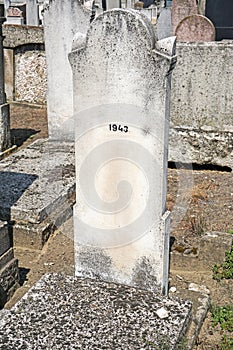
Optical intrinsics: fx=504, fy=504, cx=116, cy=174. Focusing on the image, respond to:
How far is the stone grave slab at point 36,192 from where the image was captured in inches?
221

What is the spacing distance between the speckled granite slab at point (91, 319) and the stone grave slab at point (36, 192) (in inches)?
61.9

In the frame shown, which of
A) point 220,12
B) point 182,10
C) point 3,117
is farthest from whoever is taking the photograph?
point 220,12

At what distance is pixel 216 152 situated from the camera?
7.61 metres

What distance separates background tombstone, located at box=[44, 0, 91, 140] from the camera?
7543mm

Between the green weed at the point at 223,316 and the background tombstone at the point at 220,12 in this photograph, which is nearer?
the green weed at the point at 223,316

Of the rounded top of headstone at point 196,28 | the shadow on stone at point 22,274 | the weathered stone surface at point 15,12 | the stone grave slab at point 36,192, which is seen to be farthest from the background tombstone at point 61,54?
the weathered stone surface at point 15,12

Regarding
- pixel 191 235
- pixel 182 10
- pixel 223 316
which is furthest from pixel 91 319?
pixel 182 10

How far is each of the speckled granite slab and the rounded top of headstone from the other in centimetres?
575

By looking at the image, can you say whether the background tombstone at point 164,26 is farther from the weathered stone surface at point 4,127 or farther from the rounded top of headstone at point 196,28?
the weathered stone surface at point 4,127

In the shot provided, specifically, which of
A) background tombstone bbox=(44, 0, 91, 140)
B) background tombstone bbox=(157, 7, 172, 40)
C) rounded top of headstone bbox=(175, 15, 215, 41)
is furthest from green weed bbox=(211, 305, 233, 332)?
background tombstone bbox=(157, 7, 172, 40)

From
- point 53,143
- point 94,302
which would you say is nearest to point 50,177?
point 53,143

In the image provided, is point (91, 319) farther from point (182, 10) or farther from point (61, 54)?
→ point (182, 10)

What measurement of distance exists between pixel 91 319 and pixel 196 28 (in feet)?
20.5

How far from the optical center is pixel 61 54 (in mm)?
7746
